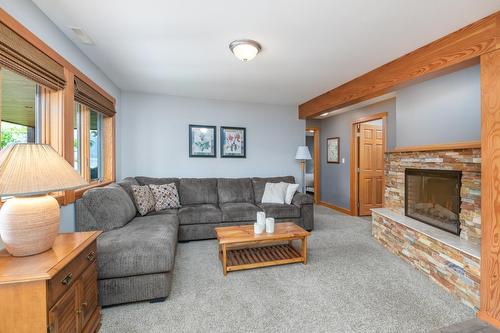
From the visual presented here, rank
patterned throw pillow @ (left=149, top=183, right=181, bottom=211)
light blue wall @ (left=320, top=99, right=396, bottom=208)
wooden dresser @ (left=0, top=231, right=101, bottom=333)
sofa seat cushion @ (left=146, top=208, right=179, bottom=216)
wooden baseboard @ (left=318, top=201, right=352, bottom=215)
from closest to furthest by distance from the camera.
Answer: wooden dresser @ (left=0, top=231, right=101, bottom=333) → sofa seat cushion @ (left=146, top=208, right=179, bottom=216) → patterned throw pillow @ (left=149, top=183, right=181, bottom=211) → light blue wall @ (left=320, top=99, right=396, bottom=208) → wooden baseboard @ (left=318, top=201, right=352, bottom=215)

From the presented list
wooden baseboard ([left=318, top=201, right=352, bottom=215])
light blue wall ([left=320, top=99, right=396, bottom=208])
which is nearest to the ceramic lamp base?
light blue wall ([left=320, top=99, right=396, bottom=208])

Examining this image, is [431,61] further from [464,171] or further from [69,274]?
[69,274]

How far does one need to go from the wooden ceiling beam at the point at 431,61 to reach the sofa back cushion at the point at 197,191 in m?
2.51

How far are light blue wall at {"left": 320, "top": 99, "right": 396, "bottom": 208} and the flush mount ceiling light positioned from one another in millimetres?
3163

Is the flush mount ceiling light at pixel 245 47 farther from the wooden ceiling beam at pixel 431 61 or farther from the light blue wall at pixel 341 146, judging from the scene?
the light blue wall at pixel 341 146

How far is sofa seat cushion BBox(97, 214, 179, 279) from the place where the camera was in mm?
1862

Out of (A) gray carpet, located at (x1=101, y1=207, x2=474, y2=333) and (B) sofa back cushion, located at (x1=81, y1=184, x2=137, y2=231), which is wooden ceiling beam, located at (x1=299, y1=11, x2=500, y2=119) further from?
(B) sofa back cushion, located at (x1=81, y1=184, x2=137, y2=231)

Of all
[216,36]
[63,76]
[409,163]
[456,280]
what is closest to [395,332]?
[456,280]

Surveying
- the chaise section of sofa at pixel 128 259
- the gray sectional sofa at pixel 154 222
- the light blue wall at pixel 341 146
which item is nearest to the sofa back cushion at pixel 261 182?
the gray sectional sofa at pixel 154 222

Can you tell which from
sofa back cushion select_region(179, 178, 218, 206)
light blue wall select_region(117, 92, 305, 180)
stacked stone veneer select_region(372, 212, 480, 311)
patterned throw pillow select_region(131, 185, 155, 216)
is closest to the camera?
stacked stone veneer select_region(372, 212, 480, 311)

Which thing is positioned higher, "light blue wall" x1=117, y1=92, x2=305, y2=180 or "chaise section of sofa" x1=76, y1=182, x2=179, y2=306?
"light blue wall" x1=117, y1=92, x2=305, y2=180

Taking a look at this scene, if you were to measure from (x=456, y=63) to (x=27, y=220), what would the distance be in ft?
10.6

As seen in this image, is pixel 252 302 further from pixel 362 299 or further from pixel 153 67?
pixel 153 67

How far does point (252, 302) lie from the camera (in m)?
1.98
